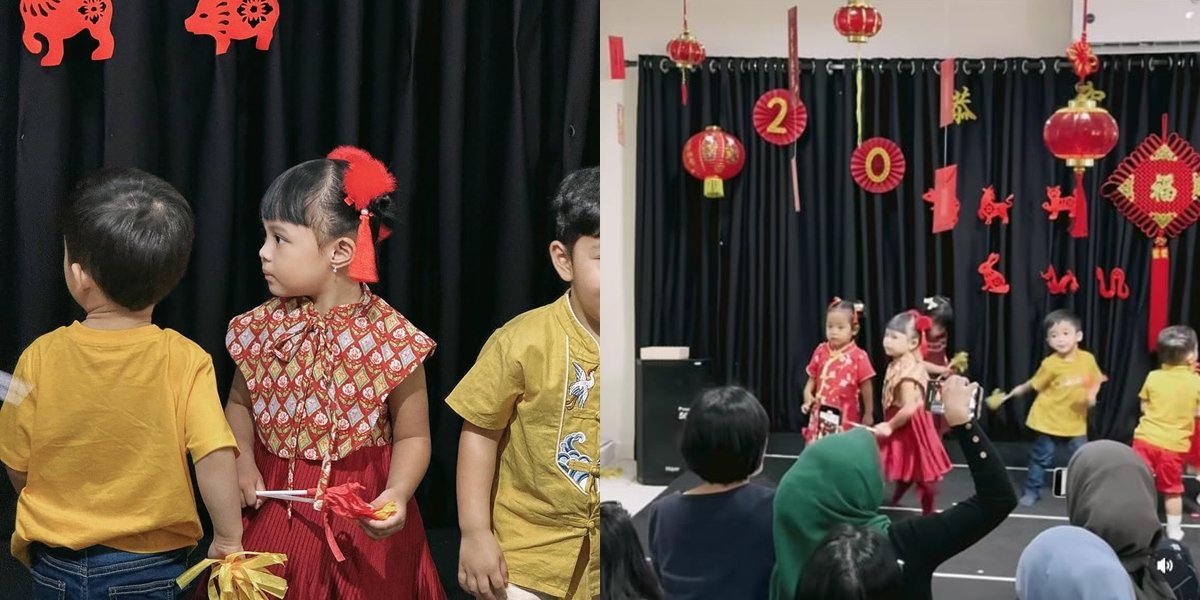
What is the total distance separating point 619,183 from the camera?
2.55ft

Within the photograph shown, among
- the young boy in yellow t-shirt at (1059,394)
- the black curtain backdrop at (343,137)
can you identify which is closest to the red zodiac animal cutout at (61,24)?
the black curtain backdrop at (343,137)

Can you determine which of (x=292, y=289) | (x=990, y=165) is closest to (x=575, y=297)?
(x=292, y=289)

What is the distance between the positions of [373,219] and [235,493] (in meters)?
0.25

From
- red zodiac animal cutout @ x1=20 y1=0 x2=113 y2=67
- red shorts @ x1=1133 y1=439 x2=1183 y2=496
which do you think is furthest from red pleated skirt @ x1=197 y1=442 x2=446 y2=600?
red shorts @ x1=1133 y1=439 x2=1183 y2=496

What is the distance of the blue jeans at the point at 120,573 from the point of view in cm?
82

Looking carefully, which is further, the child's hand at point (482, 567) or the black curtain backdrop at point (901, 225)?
the child's hand at point (482, 567)

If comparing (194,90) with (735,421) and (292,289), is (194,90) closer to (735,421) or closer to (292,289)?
(292,289)

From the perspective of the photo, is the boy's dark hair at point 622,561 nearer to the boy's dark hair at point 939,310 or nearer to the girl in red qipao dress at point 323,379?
the girl in red qipao dress at point 323,379

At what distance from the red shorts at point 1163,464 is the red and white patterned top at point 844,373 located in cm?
23

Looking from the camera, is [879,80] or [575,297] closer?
[879,80]

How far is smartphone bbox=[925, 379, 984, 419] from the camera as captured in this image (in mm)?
729

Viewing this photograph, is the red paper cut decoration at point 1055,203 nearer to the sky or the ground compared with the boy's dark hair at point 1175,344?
nearer to the sky

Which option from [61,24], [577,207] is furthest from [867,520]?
[61,24]

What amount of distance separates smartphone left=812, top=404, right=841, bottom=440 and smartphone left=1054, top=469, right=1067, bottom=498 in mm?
179
